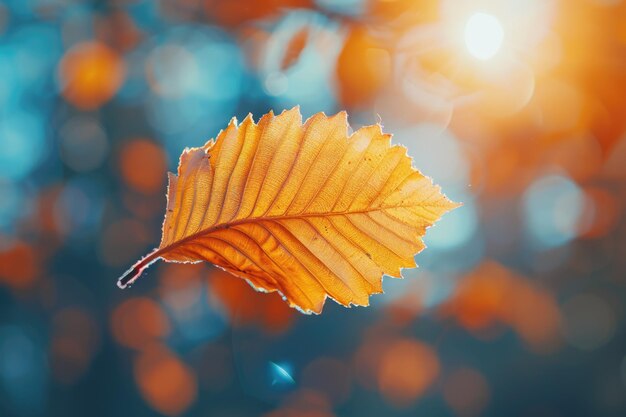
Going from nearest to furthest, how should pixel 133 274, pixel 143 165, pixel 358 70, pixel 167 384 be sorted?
pixel 133 274
pixel 358 70
pixel 143 165
pixel 167 384

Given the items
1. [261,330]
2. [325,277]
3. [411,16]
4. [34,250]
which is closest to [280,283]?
[325,277]

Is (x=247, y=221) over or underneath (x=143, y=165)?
over

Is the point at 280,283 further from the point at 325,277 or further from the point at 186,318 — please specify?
the point at 186,318

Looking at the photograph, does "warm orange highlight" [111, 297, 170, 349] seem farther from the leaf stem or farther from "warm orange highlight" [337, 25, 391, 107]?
the leaf stem

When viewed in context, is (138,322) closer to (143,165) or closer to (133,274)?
(143,165)

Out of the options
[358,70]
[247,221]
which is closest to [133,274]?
[247,221]

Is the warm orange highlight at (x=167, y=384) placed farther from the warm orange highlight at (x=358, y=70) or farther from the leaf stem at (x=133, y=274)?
the leaf stem at (x=133, y=274)
